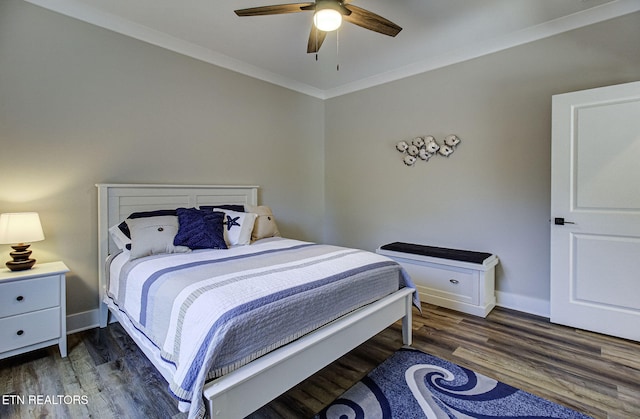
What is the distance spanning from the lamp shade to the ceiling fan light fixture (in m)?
2.34

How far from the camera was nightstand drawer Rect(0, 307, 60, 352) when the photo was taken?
201 centimetres

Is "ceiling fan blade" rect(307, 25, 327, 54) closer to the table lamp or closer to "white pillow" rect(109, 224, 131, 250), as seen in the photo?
"white pillow" rect(109, 224, 131, 250)

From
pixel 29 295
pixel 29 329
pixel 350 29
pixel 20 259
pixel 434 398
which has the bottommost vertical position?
pixel 434 398

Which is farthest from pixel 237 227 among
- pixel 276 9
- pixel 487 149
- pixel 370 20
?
pixel 487 149

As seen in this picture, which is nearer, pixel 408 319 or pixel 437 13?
pixel 408 319

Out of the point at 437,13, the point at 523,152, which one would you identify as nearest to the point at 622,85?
the point at 523,152

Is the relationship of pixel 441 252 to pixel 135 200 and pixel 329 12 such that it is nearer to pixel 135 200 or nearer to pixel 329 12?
pixel 329 12

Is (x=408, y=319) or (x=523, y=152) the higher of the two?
(x=523, y=152)

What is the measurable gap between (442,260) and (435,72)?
2.08m

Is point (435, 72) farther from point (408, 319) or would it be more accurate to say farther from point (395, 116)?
point (408, 319)

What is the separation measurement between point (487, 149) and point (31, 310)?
400cm

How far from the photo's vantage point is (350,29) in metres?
2.88

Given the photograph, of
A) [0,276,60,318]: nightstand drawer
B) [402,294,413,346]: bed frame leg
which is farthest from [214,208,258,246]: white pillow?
[402,294,413,346]: bed frame leg

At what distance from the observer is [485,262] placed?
114 inches
